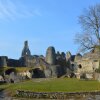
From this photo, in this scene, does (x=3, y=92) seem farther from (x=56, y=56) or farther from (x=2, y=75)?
(x=56, y=56)

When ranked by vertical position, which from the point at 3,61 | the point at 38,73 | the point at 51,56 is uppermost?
the point at 51,56

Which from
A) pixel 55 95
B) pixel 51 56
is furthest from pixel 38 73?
pixel 55 95

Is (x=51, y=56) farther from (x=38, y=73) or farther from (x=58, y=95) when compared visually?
(x=58, y=95)

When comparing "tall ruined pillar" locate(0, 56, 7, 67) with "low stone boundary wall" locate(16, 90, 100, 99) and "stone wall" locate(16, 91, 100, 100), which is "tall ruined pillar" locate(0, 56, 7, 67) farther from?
"stone wall" locate(16, 91, 100, 100)

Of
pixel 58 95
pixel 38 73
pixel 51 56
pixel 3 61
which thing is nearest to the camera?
pixel 58 95

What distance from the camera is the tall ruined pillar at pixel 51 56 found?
91.3 meters

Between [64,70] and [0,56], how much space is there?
18015 millimetres

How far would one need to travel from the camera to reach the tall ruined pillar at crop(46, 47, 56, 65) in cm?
9132

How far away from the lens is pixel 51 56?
9162 cm

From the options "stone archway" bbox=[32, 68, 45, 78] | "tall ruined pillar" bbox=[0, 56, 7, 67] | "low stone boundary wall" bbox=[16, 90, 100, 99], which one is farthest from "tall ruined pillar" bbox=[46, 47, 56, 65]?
"low stone boundary wall" bbox=[16, 90, 100, 99]

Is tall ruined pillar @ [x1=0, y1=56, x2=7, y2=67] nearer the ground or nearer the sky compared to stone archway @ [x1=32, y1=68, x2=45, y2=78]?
nearer the sky

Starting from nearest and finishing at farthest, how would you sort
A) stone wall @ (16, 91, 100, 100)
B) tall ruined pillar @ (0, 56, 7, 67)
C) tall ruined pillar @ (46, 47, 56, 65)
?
stone wall @ (16, 91, 100, 100) < tall ruined pillar @ (0, 56, 7, 67) < tall ruined pillar @ (46, 47, 56, 65)

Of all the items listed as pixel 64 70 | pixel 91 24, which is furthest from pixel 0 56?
pixel 91 24

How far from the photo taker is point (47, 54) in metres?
92.7
